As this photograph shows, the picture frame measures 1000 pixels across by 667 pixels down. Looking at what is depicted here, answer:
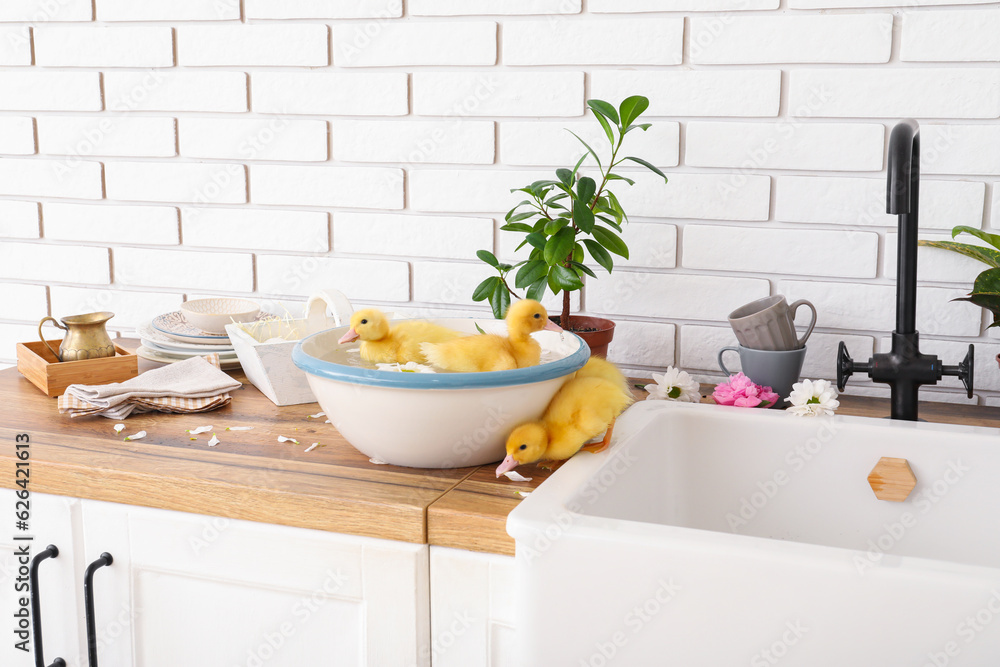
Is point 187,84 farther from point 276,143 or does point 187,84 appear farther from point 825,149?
point 825,149

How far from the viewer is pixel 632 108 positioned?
1.26 metres

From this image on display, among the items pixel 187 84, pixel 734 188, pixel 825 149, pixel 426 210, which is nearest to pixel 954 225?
pixel 825 149

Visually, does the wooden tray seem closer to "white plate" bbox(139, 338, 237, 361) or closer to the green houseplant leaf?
"white plate" bbox(139, 338, 237, 361)

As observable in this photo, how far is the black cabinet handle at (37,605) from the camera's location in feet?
3.30

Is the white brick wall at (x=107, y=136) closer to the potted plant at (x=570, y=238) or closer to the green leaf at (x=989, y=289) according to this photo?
the potted plant at (x=570, y=238)

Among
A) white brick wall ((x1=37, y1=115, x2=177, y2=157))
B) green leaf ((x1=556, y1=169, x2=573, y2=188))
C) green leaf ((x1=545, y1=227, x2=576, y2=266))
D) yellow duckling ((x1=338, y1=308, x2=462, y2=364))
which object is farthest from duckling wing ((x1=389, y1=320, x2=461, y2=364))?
white brick wall ((x1=37, y1=115, x2=177, y2=157))

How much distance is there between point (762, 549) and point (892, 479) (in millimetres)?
421

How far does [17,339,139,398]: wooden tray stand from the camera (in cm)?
129

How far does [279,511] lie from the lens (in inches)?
36.1

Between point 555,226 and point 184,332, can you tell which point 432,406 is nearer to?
point 555,226

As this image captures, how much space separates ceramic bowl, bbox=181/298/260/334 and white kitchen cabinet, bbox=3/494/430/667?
48 cm

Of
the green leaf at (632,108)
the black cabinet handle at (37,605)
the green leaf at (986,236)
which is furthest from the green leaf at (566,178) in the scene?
the black cabinet handle at (37,605)

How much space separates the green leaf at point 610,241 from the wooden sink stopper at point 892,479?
1.48 feet

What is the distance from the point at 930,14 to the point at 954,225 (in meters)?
0.31
